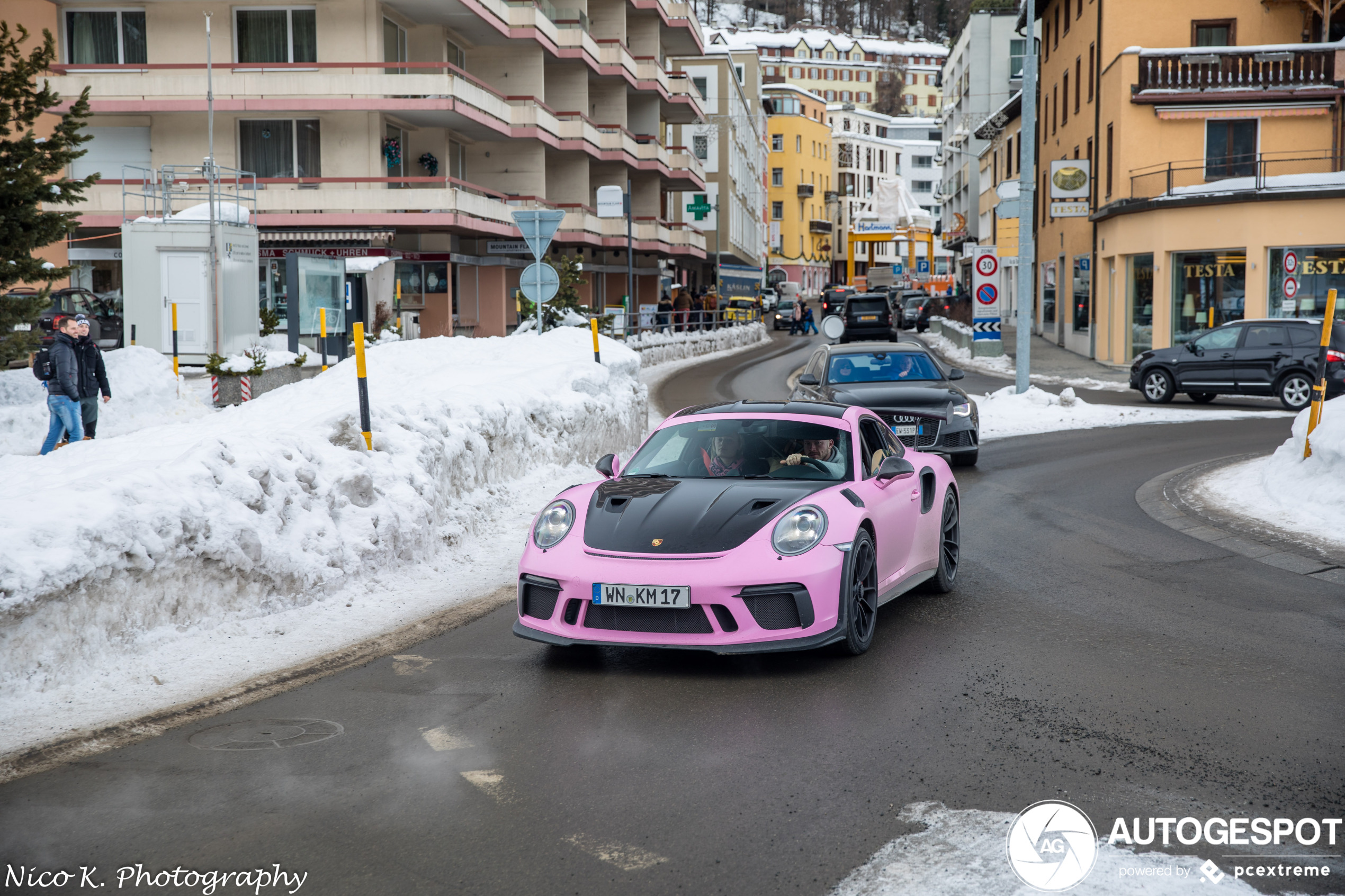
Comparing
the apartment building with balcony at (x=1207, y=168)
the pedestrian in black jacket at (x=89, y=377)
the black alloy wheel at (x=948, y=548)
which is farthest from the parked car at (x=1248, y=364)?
the pedestrian in black jacket at (x=89, y=377)

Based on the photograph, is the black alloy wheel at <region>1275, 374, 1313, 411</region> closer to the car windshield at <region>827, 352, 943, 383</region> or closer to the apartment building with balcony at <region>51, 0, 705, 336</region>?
the car windshield at <region>827, 352, 943, 383</region>

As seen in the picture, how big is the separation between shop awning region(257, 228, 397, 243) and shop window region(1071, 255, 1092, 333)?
21.5 metres

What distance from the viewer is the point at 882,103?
576 feet

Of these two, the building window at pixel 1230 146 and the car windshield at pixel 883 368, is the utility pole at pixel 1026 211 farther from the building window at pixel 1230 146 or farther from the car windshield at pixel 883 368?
the building window at pixel 1230 146

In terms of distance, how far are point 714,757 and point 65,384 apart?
12.8 m

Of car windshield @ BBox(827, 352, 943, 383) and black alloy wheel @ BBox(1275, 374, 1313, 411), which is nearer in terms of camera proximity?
car windshield @ BBox(827, 352, 943, 383)

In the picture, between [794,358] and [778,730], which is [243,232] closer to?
[794,358]

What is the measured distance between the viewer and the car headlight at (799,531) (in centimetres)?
664

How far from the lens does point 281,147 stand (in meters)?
38.7

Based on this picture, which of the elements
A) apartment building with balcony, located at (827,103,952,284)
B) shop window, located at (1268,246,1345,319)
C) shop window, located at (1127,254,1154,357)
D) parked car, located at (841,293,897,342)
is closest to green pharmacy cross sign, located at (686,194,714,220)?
parked car, located at (841,293,897,342)

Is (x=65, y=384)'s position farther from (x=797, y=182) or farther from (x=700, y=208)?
(x=797, y=182)

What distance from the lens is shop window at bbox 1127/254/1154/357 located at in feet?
115

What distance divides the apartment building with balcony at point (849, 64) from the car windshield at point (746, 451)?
156m

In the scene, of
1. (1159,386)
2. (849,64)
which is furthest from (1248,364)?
(849,64)
